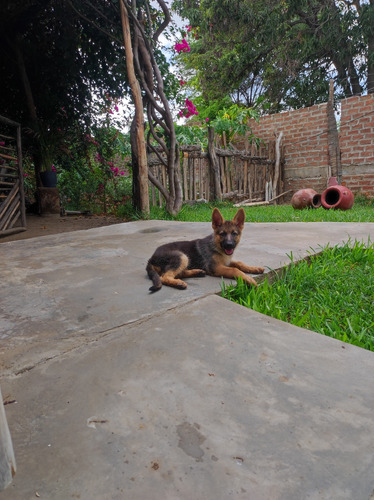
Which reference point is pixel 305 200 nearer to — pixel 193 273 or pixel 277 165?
pixel 277 165

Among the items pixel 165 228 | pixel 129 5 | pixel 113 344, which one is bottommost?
pixel 113 344

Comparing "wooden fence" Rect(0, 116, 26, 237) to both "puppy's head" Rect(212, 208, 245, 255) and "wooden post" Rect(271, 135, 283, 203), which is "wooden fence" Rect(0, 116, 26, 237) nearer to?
"puppy's head" Rect(212, 208, 245, 255)

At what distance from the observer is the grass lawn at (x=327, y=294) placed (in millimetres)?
2074

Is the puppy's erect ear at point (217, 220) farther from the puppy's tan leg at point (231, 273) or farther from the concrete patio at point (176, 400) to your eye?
the concrete patio at point (176, 400)

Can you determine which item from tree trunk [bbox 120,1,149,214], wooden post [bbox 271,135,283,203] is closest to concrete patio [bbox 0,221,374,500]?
tree trunk [bbox 120,1,149,214]

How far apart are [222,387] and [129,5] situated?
6.37 meters

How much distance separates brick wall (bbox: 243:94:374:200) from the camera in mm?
9008

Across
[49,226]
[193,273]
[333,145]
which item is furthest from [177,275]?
[333,145]

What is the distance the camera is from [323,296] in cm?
249

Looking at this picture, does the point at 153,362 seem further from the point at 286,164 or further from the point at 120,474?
the point at 286,164

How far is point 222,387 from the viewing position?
1283mm

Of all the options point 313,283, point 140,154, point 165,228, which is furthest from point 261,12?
point 313,283

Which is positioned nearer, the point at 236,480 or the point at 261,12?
the point at 236,480

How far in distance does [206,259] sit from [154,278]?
51 centimetres
